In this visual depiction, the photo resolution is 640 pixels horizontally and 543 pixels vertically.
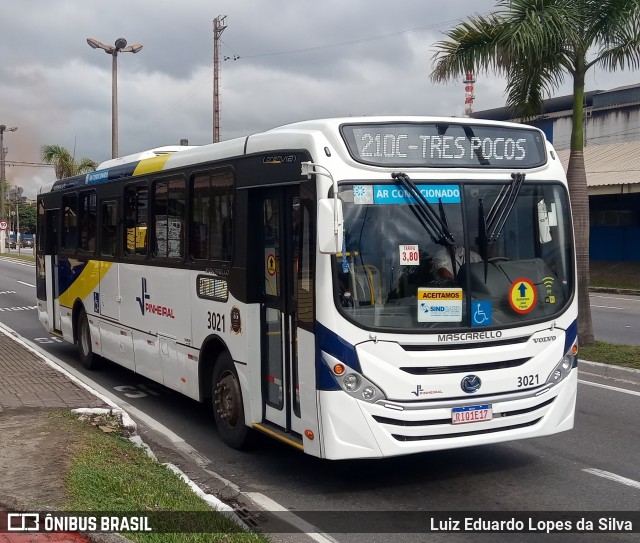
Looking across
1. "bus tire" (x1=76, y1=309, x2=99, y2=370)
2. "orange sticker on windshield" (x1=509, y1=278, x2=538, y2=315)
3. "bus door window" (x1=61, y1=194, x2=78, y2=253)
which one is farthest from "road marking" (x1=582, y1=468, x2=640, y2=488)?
"bus door window" (x1=61, y1=194, x2=78, y2=253)

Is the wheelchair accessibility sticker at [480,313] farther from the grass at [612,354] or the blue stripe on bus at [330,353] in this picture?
the grass at [612,354]

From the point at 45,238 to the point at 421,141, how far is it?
10157mm

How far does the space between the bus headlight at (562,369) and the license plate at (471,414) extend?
0.70 meters

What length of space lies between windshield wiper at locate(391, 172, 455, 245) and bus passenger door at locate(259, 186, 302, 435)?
0.95 metres

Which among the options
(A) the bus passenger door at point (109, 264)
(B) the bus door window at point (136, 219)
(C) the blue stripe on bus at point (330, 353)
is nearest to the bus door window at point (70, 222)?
(A) the bus passenger door at point (109, 264)

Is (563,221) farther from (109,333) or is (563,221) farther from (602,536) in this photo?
(109,333)

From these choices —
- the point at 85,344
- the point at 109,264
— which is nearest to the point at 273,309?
the point at 109,264

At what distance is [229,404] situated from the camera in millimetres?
8367

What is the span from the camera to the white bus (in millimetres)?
6523

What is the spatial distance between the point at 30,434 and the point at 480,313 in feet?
14.0

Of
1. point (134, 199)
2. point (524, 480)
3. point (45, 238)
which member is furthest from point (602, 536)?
point (45, 238)

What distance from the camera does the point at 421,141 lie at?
22.9 feet

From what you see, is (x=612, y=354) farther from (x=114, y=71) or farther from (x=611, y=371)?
(x=114, y=71)

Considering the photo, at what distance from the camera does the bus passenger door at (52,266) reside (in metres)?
14.9
